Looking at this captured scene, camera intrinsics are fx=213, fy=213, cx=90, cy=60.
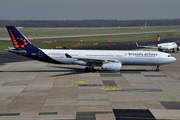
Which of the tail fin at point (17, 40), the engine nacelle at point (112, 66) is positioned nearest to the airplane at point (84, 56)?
the tail fin at point (17, 40)

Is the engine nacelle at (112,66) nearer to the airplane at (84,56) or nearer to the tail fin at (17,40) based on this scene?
the airplane at (84,56)

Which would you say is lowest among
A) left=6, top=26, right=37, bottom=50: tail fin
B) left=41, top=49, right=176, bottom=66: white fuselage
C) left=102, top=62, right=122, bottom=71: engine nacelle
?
left=102, top=62, right=122, bottom=71: engine nacelle

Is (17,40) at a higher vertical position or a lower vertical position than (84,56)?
higher

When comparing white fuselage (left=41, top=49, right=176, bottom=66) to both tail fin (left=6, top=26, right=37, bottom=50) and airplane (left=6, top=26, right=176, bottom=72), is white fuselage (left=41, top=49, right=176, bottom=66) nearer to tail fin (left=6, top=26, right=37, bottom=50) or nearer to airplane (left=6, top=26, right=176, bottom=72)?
airplane (left=6, top=26, right=176, bottom=72)

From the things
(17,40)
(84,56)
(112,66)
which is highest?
(17,40)

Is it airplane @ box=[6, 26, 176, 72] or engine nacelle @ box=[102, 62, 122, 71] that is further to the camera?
airplane @ box=[6, 26, 176, 72]

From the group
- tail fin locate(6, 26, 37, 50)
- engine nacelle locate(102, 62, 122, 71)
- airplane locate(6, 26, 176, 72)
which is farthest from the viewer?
tail fin locate(6, 26, 37, 50)

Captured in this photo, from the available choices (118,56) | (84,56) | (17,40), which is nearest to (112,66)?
(118,56)

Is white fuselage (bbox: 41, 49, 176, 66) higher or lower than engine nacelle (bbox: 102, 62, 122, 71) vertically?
higher

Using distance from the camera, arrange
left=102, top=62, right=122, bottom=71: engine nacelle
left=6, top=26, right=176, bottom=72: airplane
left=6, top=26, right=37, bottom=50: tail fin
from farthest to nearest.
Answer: left=6, top=26, right=37, bottom=50: tail fin < left=6, top=26, right=176, bottom=72: airplane < left=102, top=62, right=122, bottom=71: engine nacelle

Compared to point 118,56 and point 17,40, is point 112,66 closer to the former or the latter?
point 118,56

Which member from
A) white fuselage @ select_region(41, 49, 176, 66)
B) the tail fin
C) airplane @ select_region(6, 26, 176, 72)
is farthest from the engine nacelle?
the tail fin

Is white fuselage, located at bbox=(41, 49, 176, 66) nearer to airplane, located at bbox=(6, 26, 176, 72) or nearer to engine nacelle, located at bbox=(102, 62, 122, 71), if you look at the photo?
airplane, located at bbox=(6, 26, 176, 72)

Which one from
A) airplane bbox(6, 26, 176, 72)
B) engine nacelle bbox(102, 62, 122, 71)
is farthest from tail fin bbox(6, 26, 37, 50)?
engine nacelle bbox(102, 62, 122, 71)
